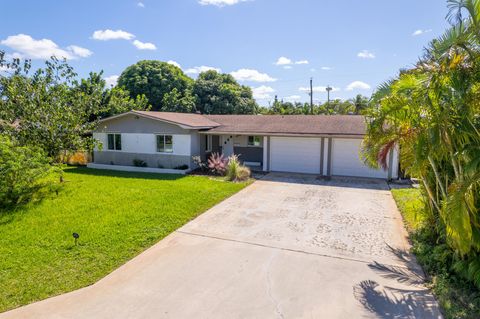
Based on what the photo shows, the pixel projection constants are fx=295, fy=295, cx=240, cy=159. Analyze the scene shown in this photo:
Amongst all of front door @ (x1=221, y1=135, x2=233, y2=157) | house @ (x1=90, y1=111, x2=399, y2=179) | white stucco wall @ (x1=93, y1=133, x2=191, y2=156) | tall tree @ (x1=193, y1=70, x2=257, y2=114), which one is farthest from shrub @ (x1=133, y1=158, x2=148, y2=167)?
tall tree @ (x1=193, y1=70, x2=257, y2=114)

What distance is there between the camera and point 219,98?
32.9 meters

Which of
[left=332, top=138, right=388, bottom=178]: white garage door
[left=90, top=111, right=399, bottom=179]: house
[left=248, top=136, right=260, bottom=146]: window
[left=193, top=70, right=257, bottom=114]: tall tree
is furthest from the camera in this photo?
[left=193, top=70, right=257, bottom=114]: tall tree

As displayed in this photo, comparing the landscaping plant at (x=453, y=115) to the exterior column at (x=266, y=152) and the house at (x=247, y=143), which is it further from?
the exterior column at (x=266, y=152)

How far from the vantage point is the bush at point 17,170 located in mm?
9344

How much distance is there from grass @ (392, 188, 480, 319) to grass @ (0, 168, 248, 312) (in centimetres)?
573

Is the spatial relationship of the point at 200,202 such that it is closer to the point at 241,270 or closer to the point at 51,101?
the point at 241,270

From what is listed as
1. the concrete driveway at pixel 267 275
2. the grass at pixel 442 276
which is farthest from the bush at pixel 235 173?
the grass at pixel 442 276

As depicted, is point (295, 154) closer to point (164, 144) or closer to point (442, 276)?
point (164, 144)

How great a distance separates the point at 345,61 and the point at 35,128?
2014 centimetres

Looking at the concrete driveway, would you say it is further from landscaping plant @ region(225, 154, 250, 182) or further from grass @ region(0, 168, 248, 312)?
landscaping plant @ region(225, 154, 250, 182)

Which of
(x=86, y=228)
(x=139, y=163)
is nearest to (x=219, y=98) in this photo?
(x=139, y=163)

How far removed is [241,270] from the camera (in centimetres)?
562

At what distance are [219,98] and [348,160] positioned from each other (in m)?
20.5

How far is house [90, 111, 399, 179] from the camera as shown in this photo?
1523 centimetres
